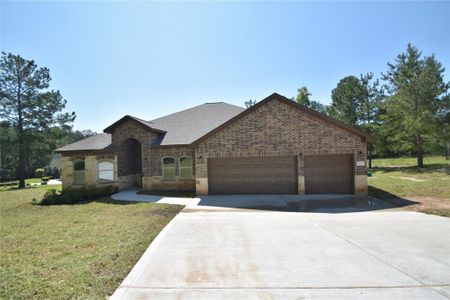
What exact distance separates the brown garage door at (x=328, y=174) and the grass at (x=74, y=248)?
7192 millimetres

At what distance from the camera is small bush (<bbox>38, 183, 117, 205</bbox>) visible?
15000 mm

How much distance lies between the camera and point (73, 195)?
15438 millimetres

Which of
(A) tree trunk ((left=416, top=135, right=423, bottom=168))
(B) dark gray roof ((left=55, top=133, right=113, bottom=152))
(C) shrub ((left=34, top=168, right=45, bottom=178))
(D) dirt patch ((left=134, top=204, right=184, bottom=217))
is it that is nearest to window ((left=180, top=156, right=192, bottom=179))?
(B) dark gray roof ((left=55, top=133, right=113, bottom=152))

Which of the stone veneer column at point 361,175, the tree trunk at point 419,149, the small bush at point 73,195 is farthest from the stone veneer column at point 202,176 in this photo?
the tree trunk at point 419,149

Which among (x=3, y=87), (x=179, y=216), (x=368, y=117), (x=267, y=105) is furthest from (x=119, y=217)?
(x=368, y=117)

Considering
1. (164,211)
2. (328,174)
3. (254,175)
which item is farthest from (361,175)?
(164,211)

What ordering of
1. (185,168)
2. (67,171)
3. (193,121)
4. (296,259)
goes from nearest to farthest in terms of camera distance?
1. (296,259)
2. (185,168)
3. (67,171)
4. (193,121)

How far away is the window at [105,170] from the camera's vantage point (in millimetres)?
17672

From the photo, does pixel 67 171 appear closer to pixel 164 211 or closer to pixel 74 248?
pixel 164 211

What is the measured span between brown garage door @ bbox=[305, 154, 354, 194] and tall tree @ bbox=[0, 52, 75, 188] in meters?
29.9

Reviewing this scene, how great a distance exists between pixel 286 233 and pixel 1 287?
638cm

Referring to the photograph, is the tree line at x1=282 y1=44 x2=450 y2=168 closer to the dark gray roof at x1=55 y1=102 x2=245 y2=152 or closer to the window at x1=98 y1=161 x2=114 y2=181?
the dark gray roof at x1=55 y1=102 x2=245 y2=152

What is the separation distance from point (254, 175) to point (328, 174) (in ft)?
12.9

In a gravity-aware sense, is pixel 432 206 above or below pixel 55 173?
below
